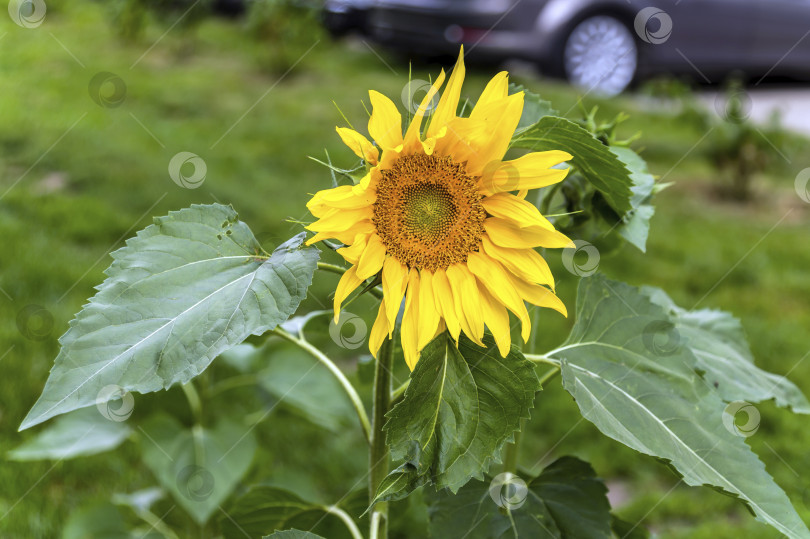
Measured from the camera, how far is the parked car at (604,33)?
22.2 feet

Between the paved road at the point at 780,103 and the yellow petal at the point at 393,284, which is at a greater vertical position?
the yellow petal at the point at 393,284

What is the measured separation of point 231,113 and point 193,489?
3.91m

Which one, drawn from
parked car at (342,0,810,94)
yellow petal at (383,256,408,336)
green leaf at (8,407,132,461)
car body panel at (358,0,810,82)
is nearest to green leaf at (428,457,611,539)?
yellow petal at (383,256,408,336)

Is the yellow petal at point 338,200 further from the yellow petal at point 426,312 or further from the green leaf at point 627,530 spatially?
the green leaf at point 627,530

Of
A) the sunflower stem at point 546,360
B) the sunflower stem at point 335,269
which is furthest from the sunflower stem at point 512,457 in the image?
the sunflower stem at point 335,269

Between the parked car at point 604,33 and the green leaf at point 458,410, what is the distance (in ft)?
19.2

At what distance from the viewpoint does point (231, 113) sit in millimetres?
5469

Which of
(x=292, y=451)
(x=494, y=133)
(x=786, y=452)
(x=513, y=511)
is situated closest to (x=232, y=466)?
(x=292, y=451)

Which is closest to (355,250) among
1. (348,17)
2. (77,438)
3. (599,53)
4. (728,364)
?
(728,364)

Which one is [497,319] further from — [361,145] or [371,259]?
[361,145]

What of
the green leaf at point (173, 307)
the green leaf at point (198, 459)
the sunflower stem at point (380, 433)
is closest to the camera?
the green leaf at point (173, 307)

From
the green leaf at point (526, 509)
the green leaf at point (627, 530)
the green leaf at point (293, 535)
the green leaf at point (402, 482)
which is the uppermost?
the green leaf at point (402, 482)

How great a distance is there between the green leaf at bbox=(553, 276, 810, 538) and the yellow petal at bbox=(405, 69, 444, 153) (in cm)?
38

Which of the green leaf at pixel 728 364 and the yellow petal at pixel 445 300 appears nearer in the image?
the yellow petal at pixel 445 300
